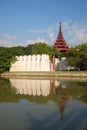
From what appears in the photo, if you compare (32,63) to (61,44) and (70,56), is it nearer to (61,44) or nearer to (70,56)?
(70,56)

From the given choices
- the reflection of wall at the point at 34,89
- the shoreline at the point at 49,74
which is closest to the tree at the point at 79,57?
the shoreline at the point at 49,74

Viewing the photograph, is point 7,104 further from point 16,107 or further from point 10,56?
point 10,56

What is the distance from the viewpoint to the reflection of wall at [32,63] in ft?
145

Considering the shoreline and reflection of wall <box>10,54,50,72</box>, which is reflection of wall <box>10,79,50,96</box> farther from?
reflection of wall <box>10,54,50,72</box>

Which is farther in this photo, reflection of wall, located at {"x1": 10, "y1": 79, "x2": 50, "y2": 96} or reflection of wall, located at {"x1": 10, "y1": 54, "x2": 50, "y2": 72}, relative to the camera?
reflection of wall, located at {"x1": 10, "y1": 54, "x2": 50, "y2": 72}

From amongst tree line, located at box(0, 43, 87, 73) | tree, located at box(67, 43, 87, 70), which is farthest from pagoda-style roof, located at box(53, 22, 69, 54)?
tree, located at box(67, 43, 87, 70)

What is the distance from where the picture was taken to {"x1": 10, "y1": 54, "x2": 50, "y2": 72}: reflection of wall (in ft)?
145

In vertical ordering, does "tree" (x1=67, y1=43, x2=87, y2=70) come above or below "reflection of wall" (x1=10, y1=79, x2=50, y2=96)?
above

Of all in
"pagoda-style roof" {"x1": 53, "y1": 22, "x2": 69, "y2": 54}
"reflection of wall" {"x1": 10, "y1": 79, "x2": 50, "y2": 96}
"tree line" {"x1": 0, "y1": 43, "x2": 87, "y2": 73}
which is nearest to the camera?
"reflection of wall" {"x1": 10, "y1": 79, "x2": 50, "y2": 96}

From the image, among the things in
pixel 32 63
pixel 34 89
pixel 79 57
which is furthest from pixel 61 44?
pixel 34 89

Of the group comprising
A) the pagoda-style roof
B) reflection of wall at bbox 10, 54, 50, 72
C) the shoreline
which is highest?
the pagoda-style roof

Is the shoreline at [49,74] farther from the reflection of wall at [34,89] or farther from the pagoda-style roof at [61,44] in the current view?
the pagoda-style roof at [61,44]

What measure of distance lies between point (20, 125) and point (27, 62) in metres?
36.4

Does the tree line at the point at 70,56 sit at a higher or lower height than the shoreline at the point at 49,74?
higher
